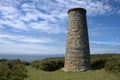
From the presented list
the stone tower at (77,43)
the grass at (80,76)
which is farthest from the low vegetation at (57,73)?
the stone tower at (77,43)

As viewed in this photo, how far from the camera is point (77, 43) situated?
1920cm

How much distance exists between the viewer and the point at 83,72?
18.7 meters

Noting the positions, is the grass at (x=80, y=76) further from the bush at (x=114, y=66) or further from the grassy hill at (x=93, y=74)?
the bush at (x=114, y=66)

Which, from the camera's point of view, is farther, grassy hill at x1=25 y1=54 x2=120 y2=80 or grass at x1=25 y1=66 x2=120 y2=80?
grassy hill at x1=25 y1=54 x2=120 y2=80

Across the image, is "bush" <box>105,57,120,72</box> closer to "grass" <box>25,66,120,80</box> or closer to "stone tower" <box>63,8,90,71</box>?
"grass" <box>25,66,120,80</box>

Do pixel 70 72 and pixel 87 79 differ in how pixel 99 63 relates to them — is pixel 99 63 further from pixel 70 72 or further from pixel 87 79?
pixel 87 79

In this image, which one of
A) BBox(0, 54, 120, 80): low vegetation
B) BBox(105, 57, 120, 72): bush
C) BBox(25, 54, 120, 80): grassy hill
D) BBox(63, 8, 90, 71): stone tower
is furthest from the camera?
BBox(63, 8, 90, 71): stone tower

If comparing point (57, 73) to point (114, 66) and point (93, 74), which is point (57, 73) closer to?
point (93, 74)

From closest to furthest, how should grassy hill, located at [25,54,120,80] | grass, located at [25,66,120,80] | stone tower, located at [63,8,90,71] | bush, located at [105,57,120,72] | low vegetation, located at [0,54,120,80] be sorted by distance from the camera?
low vegetation, located at [0,54,120,80]
grass, located at [25,66,120,80]
grassy hill, located at [25,54,120,80]
bush, located at [105,57,120,72]
stone tower, located at [63,8,90,71]

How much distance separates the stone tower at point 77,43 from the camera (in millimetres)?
19172

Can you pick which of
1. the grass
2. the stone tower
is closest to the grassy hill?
the grass

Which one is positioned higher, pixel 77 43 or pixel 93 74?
pixel 77 43

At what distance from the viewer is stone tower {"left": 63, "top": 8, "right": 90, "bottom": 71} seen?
19.2 metres

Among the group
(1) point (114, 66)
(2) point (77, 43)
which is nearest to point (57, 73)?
(2) point (77, 43)
